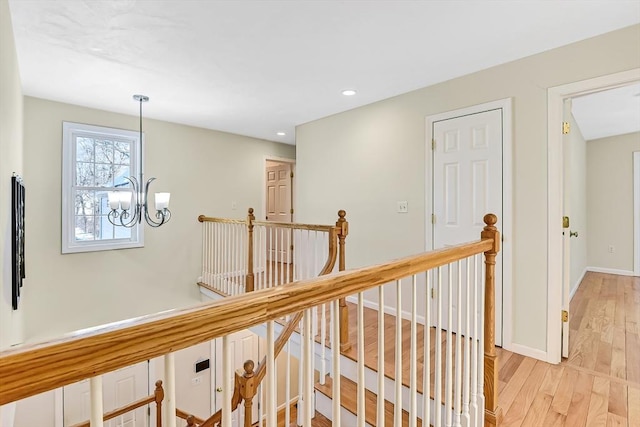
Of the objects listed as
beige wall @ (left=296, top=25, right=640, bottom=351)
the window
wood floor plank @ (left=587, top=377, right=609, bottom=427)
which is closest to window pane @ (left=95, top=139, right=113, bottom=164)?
the window

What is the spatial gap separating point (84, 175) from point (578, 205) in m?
6.42

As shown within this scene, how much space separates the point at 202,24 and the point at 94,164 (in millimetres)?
2542

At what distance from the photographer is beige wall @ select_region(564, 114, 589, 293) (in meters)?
3.91

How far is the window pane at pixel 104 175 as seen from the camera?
3625 mm

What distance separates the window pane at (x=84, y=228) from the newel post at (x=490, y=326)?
3945 mm

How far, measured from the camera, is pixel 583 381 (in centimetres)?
207

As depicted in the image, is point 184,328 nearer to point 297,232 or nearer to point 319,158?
point 297,232

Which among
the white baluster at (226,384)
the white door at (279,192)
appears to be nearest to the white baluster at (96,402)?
the white baluster at (226,384)

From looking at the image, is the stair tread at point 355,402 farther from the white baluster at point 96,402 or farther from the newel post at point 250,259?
the white baluster at point 96,402

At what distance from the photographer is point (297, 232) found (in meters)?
2.91

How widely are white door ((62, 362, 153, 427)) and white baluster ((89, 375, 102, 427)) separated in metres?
3.38

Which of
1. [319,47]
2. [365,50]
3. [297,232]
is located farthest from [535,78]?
[297,232]

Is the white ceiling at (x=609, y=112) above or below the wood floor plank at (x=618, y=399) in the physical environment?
above

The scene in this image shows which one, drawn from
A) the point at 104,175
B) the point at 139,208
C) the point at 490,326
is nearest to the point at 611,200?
the point at 490,326
